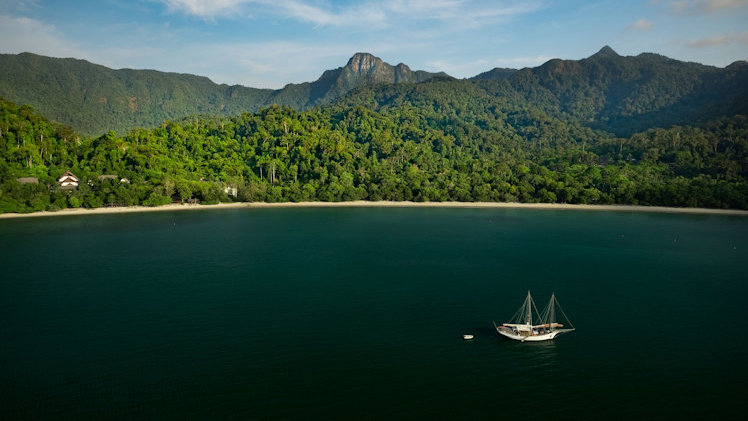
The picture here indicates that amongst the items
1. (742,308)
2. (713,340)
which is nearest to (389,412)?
(713,340)

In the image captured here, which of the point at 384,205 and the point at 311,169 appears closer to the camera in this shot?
the point at 384,205

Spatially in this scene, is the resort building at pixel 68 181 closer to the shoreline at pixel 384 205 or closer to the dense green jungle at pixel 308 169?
the dense green jungle at pixel 308 169

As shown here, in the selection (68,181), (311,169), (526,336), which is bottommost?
(526,336)

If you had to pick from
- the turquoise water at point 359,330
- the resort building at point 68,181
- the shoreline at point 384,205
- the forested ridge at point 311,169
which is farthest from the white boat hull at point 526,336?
the resort building at point 68,181

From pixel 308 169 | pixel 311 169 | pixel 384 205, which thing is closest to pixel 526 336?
pixel 384 205

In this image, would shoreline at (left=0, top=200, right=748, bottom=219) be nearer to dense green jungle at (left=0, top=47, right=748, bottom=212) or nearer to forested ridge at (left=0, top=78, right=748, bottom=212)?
dense green jungle at (left=0, top=47, right=748, bottom=212)

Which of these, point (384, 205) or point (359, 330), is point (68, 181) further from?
point (359, 330)

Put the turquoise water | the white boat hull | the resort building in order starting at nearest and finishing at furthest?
the turquoise water, the white boat hull, the resort building

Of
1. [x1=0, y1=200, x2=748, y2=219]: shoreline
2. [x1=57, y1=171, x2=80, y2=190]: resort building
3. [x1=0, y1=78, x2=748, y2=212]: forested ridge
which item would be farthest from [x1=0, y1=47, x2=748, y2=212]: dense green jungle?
[x1=0, y1=200, x2=748, y2=219]: shoreline
